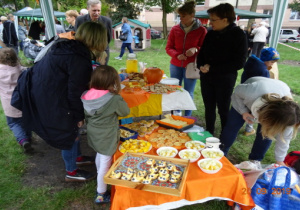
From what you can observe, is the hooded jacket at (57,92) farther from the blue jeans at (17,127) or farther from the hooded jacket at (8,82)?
the blue jeans at (17,127)

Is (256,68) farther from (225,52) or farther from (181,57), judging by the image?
(181,57)

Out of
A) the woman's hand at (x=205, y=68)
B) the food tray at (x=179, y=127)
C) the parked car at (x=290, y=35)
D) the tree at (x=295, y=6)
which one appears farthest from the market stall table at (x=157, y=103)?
the tree at (x=295, y=6)

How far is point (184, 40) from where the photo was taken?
2893mm

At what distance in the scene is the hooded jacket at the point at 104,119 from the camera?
159cm

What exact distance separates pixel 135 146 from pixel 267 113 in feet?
3.43

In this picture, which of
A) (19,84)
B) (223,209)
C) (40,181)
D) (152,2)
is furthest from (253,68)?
(152,2)

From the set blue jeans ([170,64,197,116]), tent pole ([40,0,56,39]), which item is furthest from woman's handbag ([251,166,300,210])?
tent pole ([40,0,56,39])

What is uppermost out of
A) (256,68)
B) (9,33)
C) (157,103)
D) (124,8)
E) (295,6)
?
(295,6)

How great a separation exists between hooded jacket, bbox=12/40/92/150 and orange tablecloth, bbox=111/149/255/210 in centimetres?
76

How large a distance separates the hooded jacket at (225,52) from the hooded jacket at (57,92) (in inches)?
58.7

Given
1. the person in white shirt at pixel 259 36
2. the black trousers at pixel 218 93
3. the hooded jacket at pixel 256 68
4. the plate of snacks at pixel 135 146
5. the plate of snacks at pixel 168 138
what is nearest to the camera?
the plate of snacks at pixel 135 146

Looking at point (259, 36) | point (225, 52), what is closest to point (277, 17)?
point (225, 52)

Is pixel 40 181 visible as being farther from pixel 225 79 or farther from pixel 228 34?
pixel 228 34

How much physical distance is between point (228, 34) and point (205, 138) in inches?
48.6
